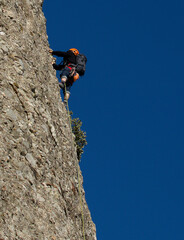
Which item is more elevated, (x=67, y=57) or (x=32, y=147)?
(x=67, y=57)

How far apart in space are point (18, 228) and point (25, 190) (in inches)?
46.5

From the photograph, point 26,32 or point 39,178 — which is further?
point 26,32

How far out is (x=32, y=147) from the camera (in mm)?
10352

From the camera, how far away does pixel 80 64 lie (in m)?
20.7

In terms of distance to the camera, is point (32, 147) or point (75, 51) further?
point (75, 51)

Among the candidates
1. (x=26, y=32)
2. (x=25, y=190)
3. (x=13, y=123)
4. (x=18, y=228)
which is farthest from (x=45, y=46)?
(x=18, y=228)

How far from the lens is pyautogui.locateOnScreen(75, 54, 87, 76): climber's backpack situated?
20.6 metres

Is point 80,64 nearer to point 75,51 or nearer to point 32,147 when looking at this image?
point 75,51

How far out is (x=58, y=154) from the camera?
12250mm

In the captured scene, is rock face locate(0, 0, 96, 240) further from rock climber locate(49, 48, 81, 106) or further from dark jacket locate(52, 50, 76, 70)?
dark jacket locate(52, 50, 76, 70)

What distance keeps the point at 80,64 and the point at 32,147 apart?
36.4 ft

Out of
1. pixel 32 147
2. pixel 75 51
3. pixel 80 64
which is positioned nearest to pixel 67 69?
pixel 80 64

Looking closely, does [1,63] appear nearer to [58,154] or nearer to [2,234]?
[58,154]

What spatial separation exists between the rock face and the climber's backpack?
16.4ft
